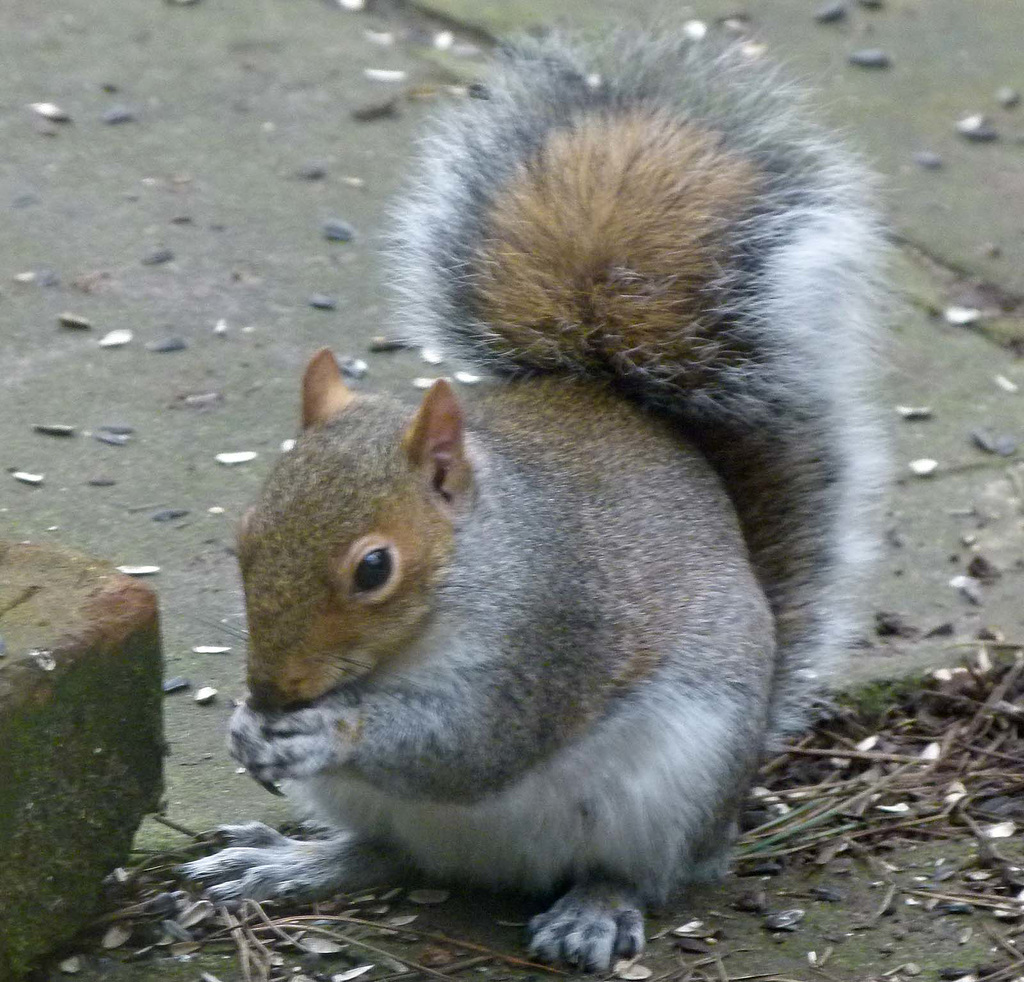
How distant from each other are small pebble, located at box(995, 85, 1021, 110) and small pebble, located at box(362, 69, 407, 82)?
150cm

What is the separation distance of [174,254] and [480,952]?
1962 mm

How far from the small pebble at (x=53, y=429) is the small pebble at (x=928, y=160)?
2.20 m

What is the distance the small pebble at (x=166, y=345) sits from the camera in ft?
11.4

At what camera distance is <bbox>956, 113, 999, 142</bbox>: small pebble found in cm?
452

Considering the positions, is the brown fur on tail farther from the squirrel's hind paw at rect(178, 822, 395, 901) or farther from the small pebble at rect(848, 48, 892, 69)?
the small pebble at rect(848, 48, 892, 69)

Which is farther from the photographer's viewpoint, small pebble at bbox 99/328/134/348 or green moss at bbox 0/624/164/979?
small pebble at bbox 99/328/134/348

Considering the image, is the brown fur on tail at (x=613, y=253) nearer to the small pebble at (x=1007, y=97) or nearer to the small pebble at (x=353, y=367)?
the small pebble at (x=353, y=367)

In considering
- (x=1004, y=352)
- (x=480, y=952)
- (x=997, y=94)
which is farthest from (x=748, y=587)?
(x=997, y=94)

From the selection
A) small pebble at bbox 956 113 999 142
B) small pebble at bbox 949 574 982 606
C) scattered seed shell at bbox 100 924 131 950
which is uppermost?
small pebble at bbox 956 113 999 142

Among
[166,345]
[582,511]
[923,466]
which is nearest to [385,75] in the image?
[166,345]

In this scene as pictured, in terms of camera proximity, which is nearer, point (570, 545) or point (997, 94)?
point (570, 545)

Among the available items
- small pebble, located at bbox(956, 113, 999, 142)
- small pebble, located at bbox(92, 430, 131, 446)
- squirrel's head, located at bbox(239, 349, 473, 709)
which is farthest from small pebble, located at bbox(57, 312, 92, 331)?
small pebble, located at bbox(956, 113, 999, 142)

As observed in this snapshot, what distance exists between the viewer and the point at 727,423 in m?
2.54

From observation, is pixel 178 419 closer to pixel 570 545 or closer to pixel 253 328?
pixel 253 328
